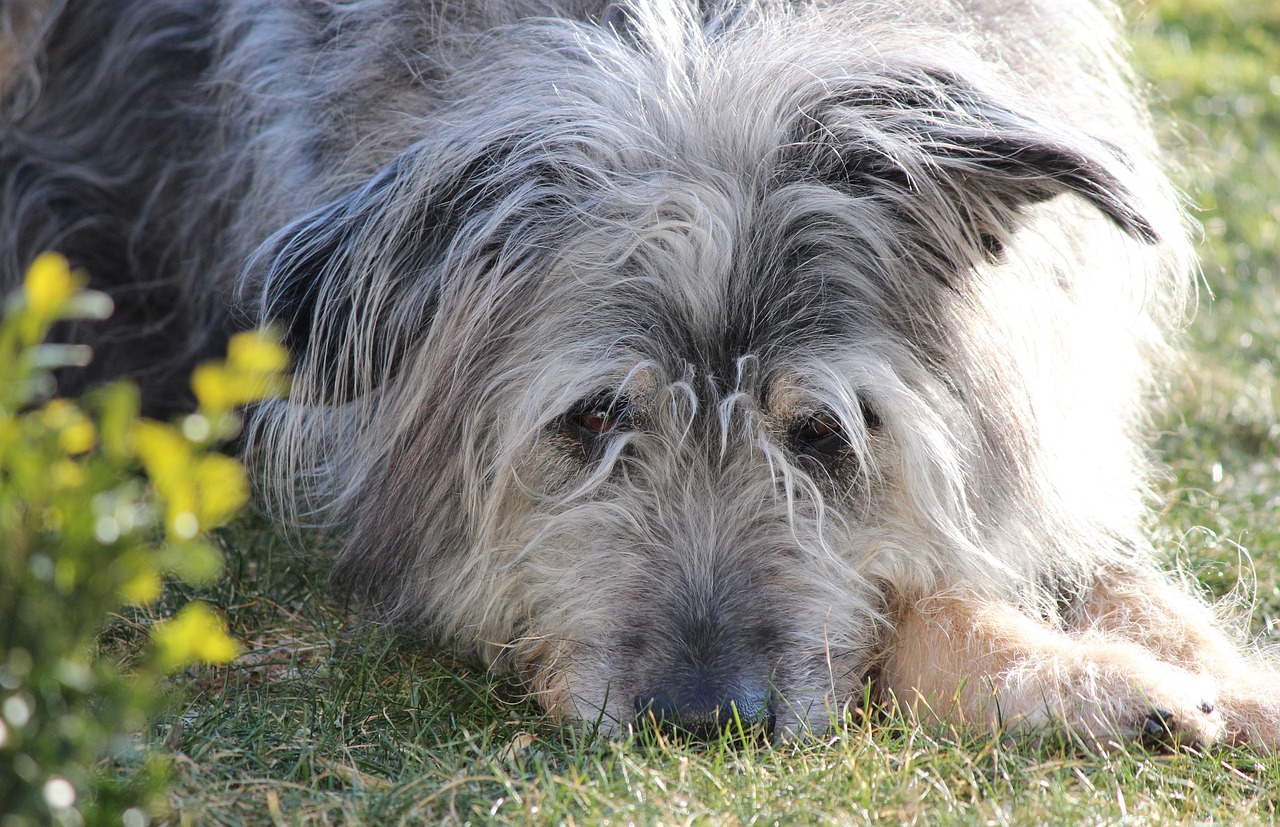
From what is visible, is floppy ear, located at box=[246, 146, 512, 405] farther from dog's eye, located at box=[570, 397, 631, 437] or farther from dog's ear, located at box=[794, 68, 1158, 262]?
dog's ear, located at box=[794, 68, 1158, 262]

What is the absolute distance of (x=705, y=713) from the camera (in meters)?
2.53

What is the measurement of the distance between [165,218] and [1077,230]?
10.0 feet

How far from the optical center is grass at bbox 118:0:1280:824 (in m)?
2.36

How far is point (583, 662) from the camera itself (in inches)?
109

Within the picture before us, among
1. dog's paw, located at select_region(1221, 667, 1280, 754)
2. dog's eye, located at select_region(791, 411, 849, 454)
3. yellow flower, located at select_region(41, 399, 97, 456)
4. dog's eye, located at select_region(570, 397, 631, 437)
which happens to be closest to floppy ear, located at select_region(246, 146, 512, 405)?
dog's eye, located at select_region(570, 397, 631, 437)

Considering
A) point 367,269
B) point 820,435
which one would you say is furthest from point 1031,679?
point 367,269

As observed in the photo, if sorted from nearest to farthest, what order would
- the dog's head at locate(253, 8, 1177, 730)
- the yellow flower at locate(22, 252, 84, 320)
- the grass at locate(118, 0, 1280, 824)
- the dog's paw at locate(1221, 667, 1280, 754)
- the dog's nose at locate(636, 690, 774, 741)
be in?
1. the yellow flower at locate(22, 252, 84, 320)
2. the grass at locate(118, 0, 1280, 824)
3. the dog's nose at locate(636, 690, 774, 741)
4. the dog's paw at locate(1221, 667, 1280, 754)
5. the dog's head at locate(253, 8, 1177, 730)

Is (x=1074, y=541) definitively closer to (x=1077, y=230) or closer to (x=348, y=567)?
(x=1077, y=230)

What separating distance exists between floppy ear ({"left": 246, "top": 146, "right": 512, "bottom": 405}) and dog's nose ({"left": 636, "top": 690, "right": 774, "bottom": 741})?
1.04 metres

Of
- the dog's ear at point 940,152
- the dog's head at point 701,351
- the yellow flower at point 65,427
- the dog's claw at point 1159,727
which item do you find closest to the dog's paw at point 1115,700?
the dog's claw at point 1159,727

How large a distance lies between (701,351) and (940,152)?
69cm

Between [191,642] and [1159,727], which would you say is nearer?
[191,642]

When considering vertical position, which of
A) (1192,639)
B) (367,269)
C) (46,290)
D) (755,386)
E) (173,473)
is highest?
(46,290)

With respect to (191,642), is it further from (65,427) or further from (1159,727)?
(1159,727)
